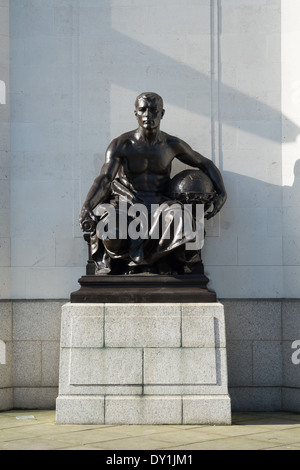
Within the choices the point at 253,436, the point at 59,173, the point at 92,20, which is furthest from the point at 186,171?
the point at 253,436

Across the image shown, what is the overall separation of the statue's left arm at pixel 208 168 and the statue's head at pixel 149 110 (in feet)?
1.90

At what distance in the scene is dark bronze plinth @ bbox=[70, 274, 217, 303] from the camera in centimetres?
892

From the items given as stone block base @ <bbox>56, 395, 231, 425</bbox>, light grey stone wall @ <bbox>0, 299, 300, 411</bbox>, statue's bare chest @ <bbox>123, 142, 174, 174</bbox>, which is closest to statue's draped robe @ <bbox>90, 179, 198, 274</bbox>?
statue's bare chest @ <bbox>123, 142, 174, 174</bbox>

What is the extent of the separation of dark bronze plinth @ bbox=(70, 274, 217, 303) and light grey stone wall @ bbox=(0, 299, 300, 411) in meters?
1.33

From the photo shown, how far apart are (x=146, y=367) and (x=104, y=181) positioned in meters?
2.22

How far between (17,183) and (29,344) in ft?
6.83

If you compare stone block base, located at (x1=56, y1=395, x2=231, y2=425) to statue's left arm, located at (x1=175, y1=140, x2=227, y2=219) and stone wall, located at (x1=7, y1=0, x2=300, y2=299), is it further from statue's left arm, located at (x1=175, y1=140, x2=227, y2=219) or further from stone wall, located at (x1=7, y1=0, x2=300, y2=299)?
statue's left arm, located at (x1=175, y1=140, x2=227, y2=219)

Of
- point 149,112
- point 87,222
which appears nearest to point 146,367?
point 87,222

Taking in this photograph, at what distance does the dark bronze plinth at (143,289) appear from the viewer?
892 centimetres

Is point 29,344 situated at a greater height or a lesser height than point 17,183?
lesser

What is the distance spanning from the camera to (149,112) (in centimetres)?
924

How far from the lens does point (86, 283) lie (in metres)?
9.08

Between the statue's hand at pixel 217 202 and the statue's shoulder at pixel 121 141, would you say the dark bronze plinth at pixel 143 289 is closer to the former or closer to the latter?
the statue's hand at pixel 217 202

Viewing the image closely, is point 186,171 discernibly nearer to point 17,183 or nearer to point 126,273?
point 126,273
